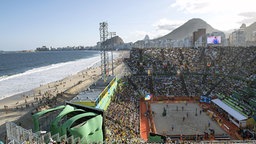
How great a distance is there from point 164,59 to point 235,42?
375 feet

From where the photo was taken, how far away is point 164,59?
57.8 meters

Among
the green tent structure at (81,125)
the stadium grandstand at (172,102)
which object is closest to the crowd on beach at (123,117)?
the stadium grandstand at (172,102)

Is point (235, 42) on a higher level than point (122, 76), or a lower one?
higher

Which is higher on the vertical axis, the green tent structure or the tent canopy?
the green tent structure

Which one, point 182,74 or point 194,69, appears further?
point 194,69

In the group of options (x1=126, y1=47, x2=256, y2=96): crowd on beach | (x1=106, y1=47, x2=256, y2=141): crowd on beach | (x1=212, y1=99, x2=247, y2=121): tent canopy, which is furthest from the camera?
(x1=126, y1=47, x2=256, y2=96): crowd on beach

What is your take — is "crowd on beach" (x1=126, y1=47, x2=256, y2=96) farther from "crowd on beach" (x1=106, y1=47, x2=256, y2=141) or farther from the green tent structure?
the green tent structure

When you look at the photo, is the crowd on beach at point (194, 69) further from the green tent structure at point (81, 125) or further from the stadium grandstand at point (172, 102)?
the green tent structure at point (81, 125)

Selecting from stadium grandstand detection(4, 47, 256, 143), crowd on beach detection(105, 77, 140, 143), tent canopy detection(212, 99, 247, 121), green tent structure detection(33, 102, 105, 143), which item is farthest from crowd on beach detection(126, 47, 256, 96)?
green tent structure detection(33, 102, 105, 143)

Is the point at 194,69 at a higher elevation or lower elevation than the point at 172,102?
higher

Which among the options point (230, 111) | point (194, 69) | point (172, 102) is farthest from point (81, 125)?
point (194, 69)

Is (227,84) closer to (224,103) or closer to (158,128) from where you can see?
(224,103)

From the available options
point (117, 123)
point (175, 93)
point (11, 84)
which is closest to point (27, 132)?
point (117, 123)

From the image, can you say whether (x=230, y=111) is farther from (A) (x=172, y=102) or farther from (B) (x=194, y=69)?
(B) (x=194, y=69)
